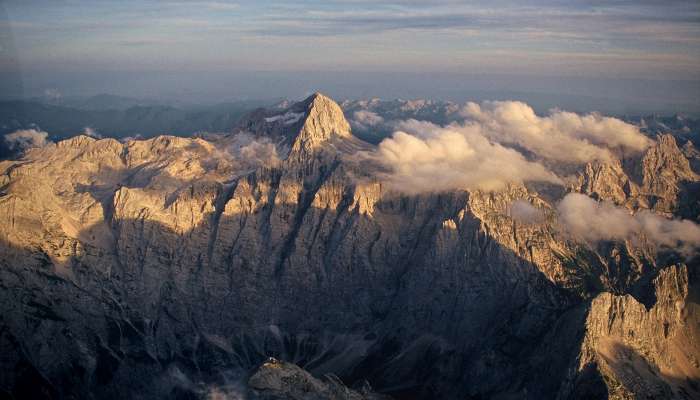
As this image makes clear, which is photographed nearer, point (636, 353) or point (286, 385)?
point (286, 385)

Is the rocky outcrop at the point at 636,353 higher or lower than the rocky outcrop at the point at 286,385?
lower

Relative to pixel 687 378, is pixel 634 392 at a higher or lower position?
higher

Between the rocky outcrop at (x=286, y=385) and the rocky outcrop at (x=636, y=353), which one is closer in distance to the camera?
the rocky outcrop at (x=286, y=385)

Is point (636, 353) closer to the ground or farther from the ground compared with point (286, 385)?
closer to the ground

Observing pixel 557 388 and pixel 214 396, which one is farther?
pixel 214 396

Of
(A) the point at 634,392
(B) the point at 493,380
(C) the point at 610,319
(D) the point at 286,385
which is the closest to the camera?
(D) the point at 286,385

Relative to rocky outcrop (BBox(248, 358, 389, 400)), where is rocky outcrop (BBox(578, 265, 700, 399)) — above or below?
below

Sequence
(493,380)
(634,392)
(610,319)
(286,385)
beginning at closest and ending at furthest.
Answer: (286,385)
(634,392)
(610,319)
(493,380)

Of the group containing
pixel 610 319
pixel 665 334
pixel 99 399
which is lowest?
pixel 99 399

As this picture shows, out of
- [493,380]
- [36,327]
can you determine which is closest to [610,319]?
[493,380]

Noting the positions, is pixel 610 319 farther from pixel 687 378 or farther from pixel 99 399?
pixel 99 399

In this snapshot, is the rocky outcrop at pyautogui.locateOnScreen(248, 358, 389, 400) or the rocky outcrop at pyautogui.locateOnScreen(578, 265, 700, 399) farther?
the rocky outcrop at pyautogui.locateOnScreen(578, 265, 700, 399)
